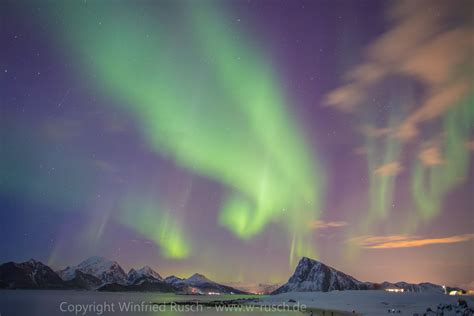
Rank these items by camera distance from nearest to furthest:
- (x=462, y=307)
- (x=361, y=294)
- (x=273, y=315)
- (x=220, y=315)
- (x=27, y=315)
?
(x=462, y=307) → (x=273, y=315) → (x=220, y=315) → (x=27, y=315) → (x=361, y=294)

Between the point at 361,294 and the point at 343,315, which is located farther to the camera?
the point at 361,294

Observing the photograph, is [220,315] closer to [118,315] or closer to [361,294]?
[118,315]

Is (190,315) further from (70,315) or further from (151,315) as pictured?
(70,315)

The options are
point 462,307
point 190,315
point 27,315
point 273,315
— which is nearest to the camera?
point 462,307

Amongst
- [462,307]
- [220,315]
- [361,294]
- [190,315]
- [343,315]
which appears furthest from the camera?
[361,294]

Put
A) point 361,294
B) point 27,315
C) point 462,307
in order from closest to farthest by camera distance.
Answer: point 462,307, point 27,315, point 361,294

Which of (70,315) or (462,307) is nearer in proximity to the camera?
(462,307)

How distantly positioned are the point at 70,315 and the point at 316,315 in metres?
59.4

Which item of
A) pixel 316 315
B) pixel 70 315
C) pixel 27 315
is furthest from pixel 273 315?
pixel 27 315

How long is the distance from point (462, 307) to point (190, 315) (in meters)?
63.0

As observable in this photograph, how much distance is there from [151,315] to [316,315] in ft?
148

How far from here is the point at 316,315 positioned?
9025 centimetres

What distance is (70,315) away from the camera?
104188 mm

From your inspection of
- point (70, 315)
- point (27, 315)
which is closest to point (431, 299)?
point (70, 315)
